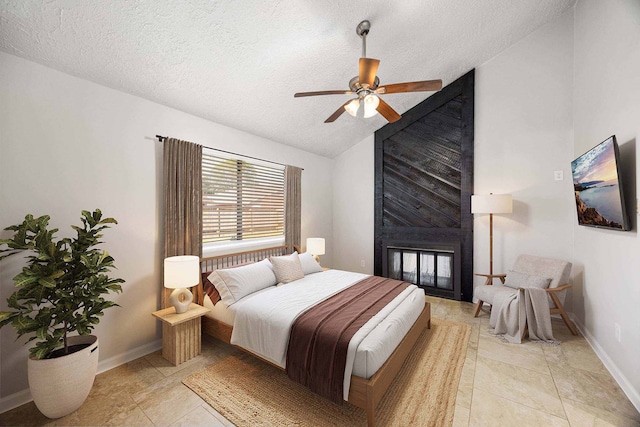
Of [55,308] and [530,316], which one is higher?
[55,308]

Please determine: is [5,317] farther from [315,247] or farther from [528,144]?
[528,144]

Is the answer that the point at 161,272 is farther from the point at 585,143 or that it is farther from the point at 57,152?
the point at 585,143

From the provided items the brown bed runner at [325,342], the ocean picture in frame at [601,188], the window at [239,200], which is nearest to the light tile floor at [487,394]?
the brown bed runner at [325,342]

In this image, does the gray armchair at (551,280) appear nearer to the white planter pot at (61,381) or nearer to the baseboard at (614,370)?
the baseboard at (614,370)

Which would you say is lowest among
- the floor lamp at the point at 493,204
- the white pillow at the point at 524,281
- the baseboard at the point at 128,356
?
the baseboard at the point at 128,356

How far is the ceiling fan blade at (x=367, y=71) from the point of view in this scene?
1.95m

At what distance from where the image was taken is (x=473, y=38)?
3.27 metres

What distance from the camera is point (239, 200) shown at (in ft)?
11.9

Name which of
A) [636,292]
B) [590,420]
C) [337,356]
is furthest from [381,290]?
[636,292]

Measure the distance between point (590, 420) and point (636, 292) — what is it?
1.01 meters

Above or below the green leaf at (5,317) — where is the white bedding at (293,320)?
below

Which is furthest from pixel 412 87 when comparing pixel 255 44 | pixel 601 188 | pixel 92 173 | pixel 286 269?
pixel 92 173

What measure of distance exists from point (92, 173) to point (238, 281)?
1692 millimetres

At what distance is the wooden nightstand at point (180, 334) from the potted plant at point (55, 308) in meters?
0.57
